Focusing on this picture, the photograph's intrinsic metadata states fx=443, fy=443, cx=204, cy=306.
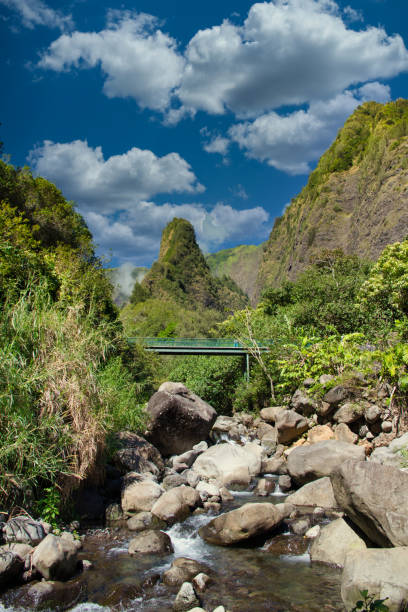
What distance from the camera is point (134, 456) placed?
1204 centimetres

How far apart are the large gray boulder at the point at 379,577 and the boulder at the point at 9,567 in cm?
482

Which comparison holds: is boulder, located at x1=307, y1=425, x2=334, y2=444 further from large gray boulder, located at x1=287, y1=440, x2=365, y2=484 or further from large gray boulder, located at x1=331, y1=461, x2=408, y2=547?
large gray boulder, located at x1=331, y1=461, x2=408, y2=547

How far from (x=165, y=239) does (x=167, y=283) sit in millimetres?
41765

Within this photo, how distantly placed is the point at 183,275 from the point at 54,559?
151993mm

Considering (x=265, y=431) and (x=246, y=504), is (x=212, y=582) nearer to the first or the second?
(x=246, y=504)

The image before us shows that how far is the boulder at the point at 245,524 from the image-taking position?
28.0ft

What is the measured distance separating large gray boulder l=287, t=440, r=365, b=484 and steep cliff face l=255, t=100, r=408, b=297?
5363 centimetres

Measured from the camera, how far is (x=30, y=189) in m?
32.6

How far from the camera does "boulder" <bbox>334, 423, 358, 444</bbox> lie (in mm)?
13469

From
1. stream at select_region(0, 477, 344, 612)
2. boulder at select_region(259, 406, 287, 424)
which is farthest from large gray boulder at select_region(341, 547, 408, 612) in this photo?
boulder at select_region(259, 406, 287, 424)

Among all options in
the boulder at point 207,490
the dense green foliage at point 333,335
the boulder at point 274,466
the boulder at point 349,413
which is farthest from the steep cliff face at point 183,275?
the boulder at point 207,490

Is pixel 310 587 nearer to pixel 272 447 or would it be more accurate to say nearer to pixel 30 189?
pixel 272 447

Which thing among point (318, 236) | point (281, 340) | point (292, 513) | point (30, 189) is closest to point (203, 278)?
point (318, 236)

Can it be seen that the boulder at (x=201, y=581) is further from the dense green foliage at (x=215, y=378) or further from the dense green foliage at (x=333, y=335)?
the dense green foliage at (x=215, y=378)
